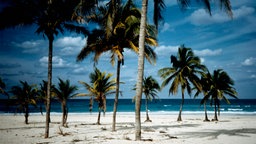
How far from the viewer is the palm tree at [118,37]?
525 inches

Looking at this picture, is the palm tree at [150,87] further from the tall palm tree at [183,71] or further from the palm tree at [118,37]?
the palm tree at [118,37]

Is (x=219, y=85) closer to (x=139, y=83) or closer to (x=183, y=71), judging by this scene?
(x=183, y=71)

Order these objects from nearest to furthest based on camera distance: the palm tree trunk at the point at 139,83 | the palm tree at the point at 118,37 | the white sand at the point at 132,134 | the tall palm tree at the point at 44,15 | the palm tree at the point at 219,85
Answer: the palm tree trunk at the point at 139,83 → the white sand at the point at 132,134 → the tall palm tree at the point at 44,15 → the palm tree at the point at 118,37 → the palm tree at the point at 219,85

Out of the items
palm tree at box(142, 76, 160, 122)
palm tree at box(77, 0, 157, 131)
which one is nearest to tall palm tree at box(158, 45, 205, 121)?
palm tree at box(142, 76, 160, 122)

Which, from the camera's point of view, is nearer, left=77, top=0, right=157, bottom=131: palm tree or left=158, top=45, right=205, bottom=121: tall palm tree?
left=77, top=0, right=157, bottom=131: palm tree

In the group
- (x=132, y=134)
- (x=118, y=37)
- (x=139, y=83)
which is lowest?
(x=132, y=134)

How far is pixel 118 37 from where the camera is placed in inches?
552

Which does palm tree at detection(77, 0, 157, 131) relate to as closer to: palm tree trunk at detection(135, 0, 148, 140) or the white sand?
the white sand

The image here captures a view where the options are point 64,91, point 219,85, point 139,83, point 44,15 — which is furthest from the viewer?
point 219,85

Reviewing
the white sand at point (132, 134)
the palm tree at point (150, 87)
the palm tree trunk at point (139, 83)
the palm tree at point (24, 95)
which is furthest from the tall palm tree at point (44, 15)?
the palm tree at point (150, 87)

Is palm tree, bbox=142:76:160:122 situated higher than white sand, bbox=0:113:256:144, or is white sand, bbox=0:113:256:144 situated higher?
palm tree, bbox=142:76:160:122

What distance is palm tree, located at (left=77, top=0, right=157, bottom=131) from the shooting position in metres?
13.3

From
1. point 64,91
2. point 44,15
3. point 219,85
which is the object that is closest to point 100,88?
point 64,91

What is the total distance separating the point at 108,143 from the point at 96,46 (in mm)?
7164
